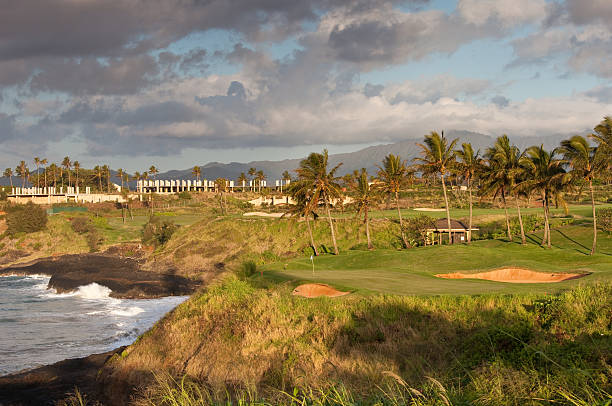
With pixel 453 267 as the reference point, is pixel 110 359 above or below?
below

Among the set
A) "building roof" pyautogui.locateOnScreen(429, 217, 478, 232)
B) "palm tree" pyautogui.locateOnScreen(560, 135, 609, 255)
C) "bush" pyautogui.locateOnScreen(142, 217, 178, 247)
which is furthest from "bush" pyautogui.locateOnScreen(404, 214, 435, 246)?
"bush" pyautogui.locateOnScreen(142, 217, 178, 247)

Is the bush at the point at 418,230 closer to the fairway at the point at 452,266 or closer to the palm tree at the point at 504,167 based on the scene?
the fairway at the point at 452,266

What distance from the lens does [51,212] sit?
108875 millimetres

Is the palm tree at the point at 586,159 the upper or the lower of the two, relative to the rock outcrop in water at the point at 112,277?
upper

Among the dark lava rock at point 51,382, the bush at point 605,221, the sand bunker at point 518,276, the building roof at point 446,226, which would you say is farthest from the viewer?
the building roof at point 446,226

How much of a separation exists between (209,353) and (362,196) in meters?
36.9

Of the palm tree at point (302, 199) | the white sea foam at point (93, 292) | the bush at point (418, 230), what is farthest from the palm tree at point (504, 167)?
the white sea foam at point (93, 292)

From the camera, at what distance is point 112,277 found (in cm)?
5444

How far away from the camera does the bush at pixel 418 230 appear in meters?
59.7

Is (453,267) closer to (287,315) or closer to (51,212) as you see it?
(287,315)

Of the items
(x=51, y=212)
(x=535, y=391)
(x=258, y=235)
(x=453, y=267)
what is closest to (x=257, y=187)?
(x=51, y=212)

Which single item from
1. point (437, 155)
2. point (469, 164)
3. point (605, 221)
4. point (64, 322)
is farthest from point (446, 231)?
point (64, 322)

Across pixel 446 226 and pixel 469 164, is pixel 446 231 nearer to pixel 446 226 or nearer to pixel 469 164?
pixel 446 226

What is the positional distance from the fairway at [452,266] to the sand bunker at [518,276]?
0.59m
